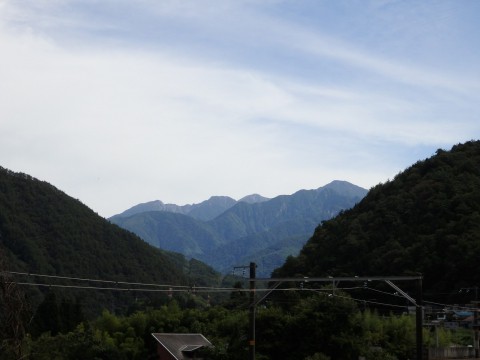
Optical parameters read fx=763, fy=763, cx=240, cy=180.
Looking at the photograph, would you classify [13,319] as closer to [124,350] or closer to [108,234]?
[124,350]

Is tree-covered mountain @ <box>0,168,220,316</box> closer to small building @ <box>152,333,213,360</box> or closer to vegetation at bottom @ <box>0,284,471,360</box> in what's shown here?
vegetation at bottom @ <box>0,284,471,360</box>

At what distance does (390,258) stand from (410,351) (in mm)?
Result: 8981

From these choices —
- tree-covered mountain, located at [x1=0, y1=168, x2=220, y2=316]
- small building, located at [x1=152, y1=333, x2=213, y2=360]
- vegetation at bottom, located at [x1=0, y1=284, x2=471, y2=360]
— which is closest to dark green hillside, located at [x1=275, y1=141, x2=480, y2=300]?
vegetation at bottom, located at [x1=0, y1=284, x2=471, y2=360]

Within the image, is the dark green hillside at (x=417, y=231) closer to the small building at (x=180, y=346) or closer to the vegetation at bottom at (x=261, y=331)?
the vegetation at bottom at (x=261, y=331)

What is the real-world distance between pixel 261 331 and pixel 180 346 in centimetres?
1007

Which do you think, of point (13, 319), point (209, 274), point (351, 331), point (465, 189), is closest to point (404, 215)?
point (465, 189)

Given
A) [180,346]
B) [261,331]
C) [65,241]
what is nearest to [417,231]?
[180,346]

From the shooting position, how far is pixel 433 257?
52.0 meters

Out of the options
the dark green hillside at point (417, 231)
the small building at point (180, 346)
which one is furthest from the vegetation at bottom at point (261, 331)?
the dark green hillside at point (417, 231)

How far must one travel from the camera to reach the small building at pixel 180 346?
153ft

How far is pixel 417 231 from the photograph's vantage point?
57.0 m

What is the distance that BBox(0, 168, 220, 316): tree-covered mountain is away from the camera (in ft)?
316

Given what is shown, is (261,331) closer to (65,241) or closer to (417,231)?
(417,231)

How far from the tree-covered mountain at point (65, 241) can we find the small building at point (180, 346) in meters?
44.1
